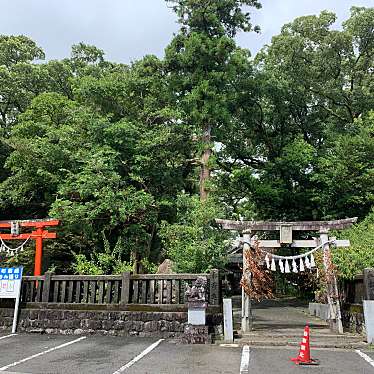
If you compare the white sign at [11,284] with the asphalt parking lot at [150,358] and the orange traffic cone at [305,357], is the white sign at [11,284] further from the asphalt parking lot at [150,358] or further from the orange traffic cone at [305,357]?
the orange traffic cone at [305,357]

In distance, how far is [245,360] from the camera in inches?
289

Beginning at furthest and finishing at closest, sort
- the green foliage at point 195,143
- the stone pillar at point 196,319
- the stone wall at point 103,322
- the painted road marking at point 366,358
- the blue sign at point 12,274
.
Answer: the green foliage at point 195,143
the blue sign at point 12,274
the stone wall at point 103,322
the stone pillar at point 196,319
the painted road marking at point 366,358

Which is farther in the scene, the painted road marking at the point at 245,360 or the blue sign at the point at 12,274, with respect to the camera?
the blue sign at the point at 12,274

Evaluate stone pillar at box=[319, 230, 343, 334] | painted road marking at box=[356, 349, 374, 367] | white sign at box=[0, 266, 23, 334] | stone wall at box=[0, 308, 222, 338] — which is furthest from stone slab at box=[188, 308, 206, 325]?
white sign at box=[0, 266, 23, 334]

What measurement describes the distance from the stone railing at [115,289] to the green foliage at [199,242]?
2131mm

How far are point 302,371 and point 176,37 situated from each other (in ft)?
51.1

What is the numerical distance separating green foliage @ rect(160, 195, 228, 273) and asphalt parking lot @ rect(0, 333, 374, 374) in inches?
138

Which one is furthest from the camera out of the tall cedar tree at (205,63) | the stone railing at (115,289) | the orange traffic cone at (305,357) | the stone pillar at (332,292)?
the tall cedar tree at (205,63)

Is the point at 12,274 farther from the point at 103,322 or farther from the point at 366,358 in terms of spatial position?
the point at 366,358

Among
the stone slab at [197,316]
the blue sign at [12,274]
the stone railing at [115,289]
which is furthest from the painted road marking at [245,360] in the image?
the blue sign at [12,274]

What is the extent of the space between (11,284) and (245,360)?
7106mm

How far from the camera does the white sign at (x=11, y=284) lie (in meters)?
10.7

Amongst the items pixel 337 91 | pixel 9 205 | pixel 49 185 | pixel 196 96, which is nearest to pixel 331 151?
pixel 337 91

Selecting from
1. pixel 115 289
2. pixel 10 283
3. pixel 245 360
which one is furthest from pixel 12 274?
pixel 245 360
